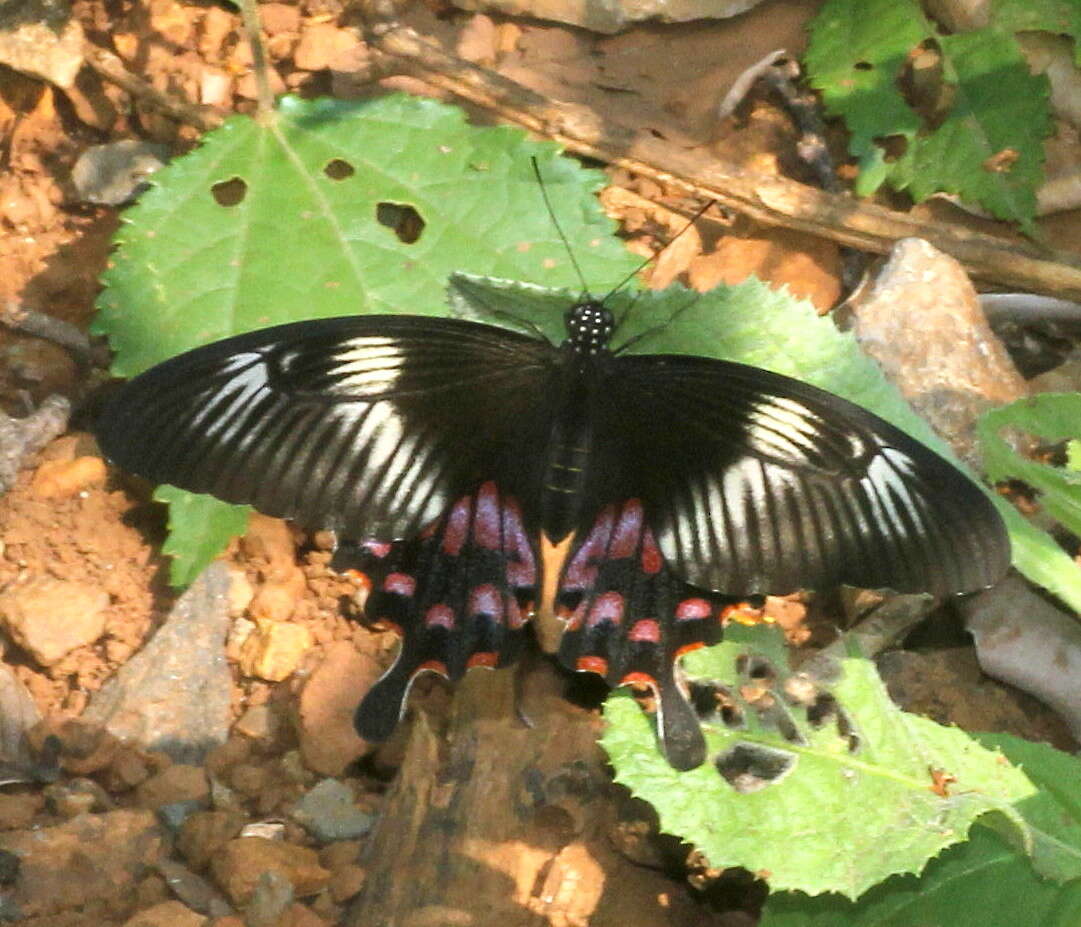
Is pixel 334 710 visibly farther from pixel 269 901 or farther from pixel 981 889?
pixel 981 889

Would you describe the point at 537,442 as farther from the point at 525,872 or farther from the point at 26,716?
the point at 26,716

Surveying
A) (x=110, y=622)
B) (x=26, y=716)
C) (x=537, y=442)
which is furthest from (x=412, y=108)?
(x=26, y=716)

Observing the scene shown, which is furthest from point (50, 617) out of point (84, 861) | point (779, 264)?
point (779, 264)

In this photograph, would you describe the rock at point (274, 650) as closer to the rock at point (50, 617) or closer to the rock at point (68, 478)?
the rock at point (50, 617)

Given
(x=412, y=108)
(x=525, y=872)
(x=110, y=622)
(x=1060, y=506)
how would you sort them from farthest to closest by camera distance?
(x=412, y=108), (x=110, y=622), (x=1060, y=506), (x=525, y=872)

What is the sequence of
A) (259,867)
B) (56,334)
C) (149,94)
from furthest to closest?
1. (149,94)
2. (56,334)
3. (259,867)

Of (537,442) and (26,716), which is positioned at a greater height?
(537,442)

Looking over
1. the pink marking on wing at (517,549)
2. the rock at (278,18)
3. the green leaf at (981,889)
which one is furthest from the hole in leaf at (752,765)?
the rock at (278,18)
